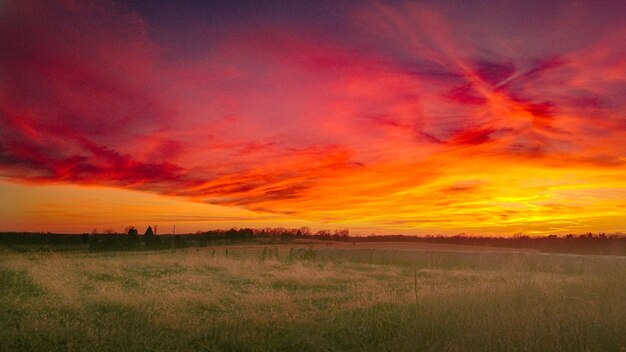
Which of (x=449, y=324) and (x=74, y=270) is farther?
(x=74, y=270)

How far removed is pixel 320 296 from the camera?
16438 millimetres

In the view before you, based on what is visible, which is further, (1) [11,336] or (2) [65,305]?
(2) [65,305]

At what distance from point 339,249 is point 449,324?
41298 millimetres

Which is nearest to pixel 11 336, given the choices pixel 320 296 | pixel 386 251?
pixel 320 296

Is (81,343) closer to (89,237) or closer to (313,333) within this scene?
(313,333)

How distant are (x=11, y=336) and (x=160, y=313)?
3.01 metres

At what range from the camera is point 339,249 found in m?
50.4

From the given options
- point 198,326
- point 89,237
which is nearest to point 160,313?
point 198,326

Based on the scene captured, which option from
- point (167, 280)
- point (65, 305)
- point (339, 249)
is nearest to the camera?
point (65, 305)

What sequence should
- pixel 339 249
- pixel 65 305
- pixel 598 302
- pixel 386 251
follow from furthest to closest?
pixel 339 249, pixel 386 251, pixel 65 305, pixel 598 302

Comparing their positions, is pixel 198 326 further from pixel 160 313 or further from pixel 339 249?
pixel 339 249

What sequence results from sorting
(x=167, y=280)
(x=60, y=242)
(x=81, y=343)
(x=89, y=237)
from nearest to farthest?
(x=81, y=343) < (x=167, y=280) < (x=89, y=237) < (x=60, y=242)

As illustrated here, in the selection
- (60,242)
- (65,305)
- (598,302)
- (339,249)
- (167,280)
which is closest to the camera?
(598,302)

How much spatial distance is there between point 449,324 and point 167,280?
15408mm
